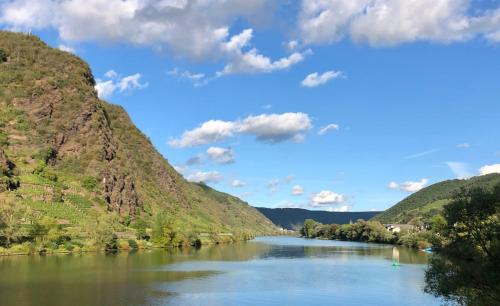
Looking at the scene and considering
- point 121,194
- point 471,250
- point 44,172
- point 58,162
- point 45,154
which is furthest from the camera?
point 121,194

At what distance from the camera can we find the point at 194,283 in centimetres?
7300

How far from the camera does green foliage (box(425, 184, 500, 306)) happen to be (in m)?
36.5

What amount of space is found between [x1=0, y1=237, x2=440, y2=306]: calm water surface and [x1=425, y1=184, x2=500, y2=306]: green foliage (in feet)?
74.7

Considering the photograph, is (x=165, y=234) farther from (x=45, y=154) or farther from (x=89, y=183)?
(x=45, y=154)

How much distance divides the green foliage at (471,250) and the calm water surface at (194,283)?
2278 cm

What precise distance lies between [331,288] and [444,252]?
3425 centimetres

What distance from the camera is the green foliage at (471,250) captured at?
36.5 m

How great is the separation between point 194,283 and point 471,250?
4490 centimetres

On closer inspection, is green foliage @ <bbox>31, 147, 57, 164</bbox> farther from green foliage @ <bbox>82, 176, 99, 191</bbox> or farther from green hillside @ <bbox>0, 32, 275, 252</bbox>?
green foliage @ <bbox>82, 176, 99, 191</bbox>

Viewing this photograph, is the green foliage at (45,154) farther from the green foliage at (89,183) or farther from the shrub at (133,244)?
the shrub at (133,244)

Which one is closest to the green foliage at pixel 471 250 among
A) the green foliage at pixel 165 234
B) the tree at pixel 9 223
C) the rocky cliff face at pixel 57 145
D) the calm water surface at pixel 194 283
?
the calm water surface at pixel 194 283

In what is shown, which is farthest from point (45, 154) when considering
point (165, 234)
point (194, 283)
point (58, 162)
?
point (194, 283)

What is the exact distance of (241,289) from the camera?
68.2m

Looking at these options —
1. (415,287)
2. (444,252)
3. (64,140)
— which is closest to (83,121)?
(64,140)
